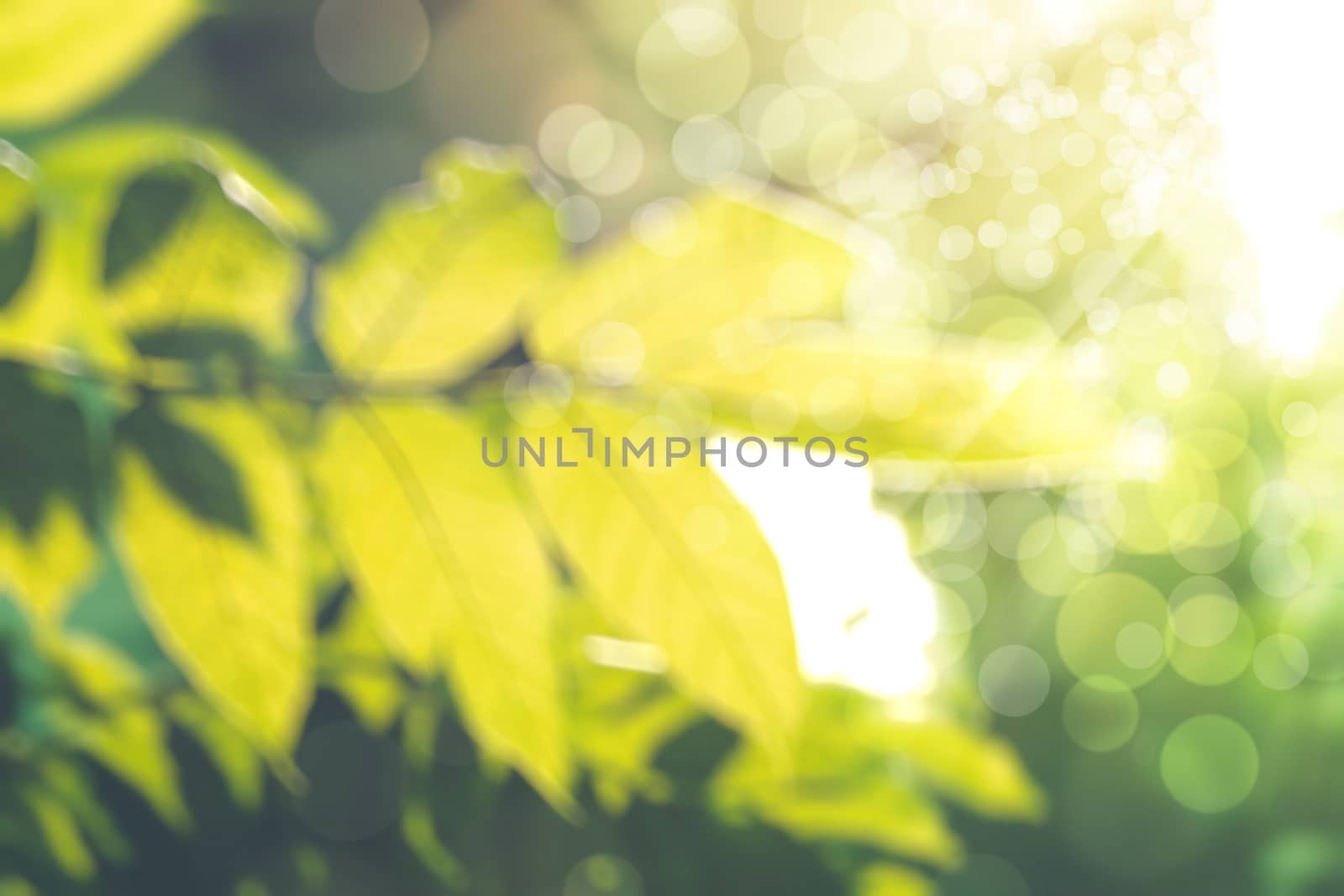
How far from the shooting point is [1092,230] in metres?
0.28

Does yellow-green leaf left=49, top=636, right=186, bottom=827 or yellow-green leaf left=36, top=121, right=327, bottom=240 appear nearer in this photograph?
yellow-green leaf left=36, top=121, right=327, bottom=240

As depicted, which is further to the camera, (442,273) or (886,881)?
(886,881)

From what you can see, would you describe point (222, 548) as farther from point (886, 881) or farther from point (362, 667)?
point (886, 881)

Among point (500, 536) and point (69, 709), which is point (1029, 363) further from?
point (69, 709)

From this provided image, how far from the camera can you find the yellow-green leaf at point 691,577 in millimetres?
158

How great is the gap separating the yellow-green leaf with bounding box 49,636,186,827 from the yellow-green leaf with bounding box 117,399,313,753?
0.36 ft

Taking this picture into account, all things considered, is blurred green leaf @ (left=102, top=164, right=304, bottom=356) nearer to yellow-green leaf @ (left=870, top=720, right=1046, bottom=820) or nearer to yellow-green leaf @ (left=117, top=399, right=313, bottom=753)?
yellow-green leaf @ (left=117, top=399, right=313, bottom=753)

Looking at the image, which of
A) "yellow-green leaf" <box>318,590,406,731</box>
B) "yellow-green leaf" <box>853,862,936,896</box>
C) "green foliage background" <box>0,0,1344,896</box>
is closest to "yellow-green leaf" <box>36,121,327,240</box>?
"green foliage background" <box>0,0,1344,896</box>

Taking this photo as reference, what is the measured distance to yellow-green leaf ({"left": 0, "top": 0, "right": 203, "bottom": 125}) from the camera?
7.4 inches

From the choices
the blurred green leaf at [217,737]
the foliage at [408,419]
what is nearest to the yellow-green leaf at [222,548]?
the foliage at [408,419]

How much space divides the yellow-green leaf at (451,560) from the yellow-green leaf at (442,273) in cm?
1

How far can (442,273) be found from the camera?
0.58ft

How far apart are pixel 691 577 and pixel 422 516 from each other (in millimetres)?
51

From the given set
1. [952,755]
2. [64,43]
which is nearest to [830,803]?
[952,755]
